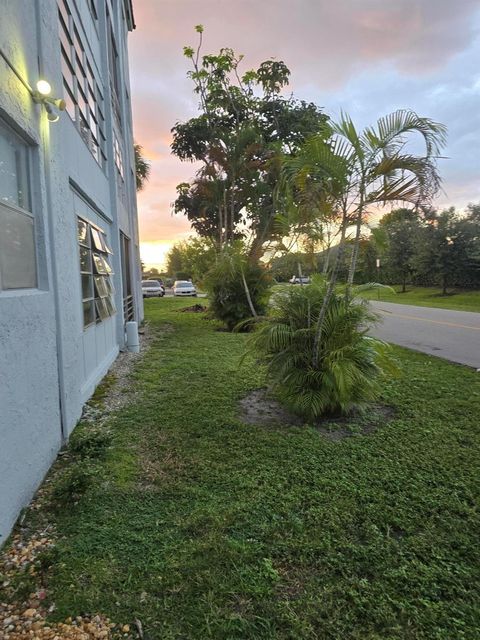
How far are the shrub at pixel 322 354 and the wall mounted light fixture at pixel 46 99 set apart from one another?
315cm

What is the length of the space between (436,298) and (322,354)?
2347 cm

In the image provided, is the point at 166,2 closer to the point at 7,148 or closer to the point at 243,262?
the point at 243,262

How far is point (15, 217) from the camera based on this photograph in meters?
2.90

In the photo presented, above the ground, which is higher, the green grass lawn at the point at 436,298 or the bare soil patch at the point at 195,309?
the green grass lawn at the point at 436,298

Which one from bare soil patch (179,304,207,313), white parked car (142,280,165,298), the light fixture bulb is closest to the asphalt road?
the light fixture bulb

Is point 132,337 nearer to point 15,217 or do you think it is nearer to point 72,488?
point 15,217

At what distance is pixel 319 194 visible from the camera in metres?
4.12

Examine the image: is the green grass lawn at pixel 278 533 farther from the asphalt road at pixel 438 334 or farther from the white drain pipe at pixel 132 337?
the white drain pipe at pixel 132 337

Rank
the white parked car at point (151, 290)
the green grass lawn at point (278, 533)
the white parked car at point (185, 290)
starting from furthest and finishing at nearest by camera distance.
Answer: the white parked car at point (185, 290)
the white parked car at point (151, 290)
the green grass lawn at point (278, 533)

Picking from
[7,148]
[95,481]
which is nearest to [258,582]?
[95,481]

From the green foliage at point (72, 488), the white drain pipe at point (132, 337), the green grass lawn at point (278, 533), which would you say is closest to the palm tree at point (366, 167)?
the green grass lawn at point (278, 533)

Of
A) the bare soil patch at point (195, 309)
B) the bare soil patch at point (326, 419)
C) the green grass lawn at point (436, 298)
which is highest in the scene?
the green grass lawn at point (436, 298)

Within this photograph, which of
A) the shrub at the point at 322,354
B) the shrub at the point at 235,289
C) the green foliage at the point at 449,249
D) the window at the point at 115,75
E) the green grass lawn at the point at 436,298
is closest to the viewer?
the shrub at the point at 322,354

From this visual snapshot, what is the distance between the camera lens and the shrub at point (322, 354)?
4.21 metres
